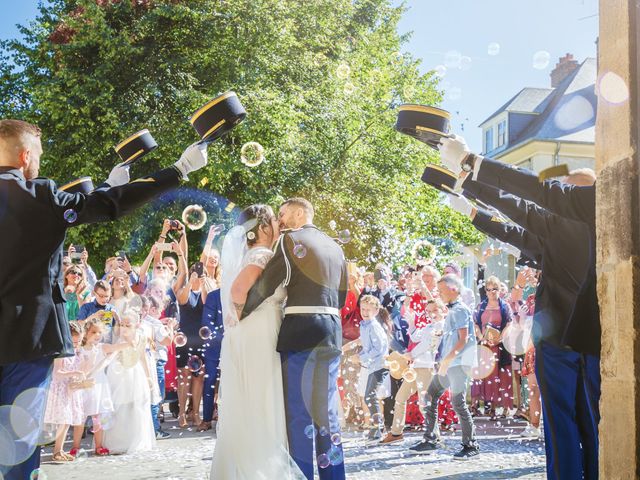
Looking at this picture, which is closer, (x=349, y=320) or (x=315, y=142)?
(x=349, y=320)

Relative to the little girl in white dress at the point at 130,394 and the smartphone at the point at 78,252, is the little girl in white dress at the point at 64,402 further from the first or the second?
the smartphone at the point at 78,252

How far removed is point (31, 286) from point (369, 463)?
4.25m

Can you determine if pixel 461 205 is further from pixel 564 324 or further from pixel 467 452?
pixel 467 452

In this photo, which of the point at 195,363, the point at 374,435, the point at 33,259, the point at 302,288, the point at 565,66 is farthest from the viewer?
the point at 565,66

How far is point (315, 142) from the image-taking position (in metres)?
19.8

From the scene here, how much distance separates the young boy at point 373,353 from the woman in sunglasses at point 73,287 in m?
3.77

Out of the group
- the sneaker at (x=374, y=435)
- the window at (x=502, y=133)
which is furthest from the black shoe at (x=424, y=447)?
the window at (x=502, y=133)

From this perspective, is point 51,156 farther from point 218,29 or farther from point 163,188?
point 163,188

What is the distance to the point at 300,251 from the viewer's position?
496 centimetres

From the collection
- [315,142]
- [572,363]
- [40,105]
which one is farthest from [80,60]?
[572,363]

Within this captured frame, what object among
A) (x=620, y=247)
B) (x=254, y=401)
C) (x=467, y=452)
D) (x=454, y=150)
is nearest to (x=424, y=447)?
(x=467, y=452)

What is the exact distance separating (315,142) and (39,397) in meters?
16.9

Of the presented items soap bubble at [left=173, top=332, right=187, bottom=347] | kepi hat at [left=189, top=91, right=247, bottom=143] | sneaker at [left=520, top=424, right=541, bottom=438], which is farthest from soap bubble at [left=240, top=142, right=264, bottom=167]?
sneaker at [left=520, top=424, right=541, bottom=438]

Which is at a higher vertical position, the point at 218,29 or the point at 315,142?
the point at 218,29
